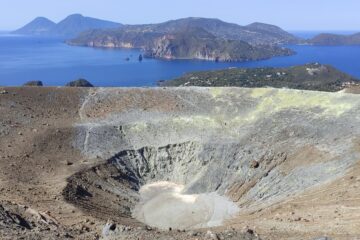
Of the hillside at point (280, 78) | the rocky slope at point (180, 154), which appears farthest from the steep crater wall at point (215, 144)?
the hillside at point (280, 78)

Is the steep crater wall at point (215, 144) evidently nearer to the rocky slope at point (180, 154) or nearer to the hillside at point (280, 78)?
the rocky slope at point (180, 154)

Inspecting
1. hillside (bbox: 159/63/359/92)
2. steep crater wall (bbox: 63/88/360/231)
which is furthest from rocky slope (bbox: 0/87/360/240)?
hillside (bbox: 159/63/359/92)

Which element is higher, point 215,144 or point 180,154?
point 215,144

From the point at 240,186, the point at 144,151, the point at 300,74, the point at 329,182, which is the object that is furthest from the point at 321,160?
the point at 300,74

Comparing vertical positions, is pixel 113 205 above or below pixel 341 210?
below

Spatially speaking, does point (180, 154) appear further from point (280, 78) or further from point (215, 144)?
point (280, 78)

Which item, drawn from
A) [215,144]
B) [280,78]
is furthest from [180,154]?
[280,78]

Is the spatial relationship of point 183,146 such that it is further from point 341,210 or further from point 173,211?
point 341,210
